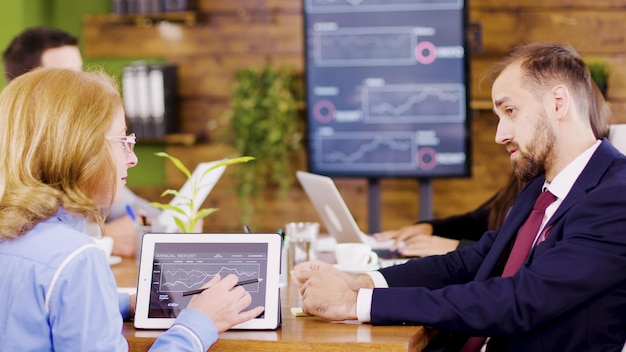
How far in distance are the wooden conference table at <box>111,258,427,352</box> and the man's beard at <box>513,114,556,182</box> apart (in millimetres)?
533

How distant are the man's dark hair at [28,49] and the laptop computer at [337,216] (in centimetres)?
110

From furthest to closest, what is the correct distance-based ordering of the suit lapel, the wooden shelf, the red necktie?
the wooden shelf
the red necktie
the suit lapel

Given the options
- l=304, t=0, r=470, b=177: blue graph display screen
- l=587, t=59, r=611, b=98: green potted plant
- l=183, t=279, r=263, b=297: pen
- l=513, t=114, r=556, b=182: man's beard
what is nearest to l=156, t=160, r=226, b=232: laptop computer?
l=183, t=279, r=263, b=297: pen

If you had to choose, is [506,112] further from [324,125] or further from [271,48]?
[271,48]

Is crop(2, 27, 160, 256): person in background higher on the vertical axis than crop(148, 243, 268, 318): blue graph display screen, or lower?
higher

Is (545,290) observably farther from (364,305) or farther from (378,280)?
(378,280)

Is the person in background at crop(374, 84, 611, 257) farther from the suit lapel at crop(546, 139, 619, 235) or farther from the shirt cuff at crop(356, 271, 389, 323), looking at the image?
the shirt cuff at crop(356, 271, 389, 323)

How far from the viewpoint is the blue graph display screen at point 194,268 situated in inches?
71.3

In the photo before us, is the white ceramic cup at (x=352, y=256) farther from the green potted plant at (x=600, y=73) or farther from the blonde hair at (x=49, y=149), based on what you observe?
the green potted plant at (x=600, y=73)

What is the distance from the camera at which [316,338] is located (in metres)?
1.73

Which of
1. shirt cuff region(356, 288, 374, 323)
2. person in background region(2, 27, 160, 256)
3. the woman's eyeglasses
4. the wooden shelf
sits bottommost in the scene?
shirt cuff region(356, 288, 374, 323)

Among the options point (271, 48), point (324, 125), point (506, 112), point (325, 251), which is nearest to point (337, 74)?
point (324, 125)

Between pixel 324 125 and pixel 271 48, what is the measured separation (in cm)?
73

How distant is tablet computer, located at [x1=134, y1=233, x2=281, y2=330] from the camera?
5.91ft
